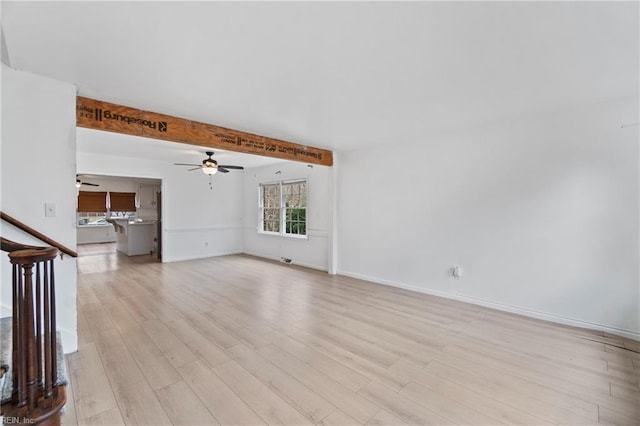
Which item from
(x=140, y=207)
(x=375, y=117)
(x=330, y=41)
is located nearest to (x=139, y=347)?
(x=330, y=41)

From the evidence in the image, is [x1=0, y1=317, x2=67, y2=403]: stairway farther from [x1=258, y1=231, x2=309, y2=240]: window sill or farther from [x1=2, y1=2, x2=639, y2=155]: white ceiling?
[x1=258, y1=231, x2=309, y2=240]: window sill

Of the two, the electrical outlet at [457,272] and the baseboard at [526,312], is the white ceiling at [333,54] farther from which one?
the baseboard at [526,312]

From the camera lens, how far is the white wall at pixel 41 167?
90.6 inches

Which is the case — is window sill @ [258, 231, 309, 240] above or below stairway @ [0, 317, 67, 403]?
above

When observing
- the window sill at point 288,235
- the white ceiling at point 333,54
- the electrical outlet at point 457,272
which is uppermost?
the white ceiling at point 333,54

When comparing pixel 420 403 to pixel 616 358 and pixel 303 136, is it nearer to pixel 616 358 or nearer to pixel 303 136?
pixel 616 358

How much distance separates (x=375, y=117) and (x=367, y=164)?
5.74 ft

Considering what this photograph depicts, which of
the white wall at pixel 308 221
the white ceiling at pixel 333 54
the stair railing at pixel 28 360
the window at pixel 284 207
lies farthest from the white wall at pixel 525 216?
the stair railing at pixel 28 360

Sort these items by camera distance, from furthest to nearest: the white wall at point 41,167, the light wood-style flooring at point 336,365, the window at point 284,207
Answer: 1. the window at point 284,207
2. the white wall at point 41,167
3. the light wood-style flooring at point 336,365

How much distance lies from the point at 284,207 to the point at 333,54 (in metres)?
5.32

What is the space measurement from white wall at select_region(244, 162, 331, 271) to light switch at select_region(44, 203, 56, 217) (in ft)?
13.7

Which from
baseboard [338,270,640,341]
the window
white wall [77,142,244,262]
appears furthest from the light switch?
the window

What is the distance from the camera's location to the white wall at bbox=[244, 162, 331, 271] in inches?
242

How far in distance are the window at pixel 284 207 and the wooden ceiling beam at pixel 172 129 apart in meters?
1.86
